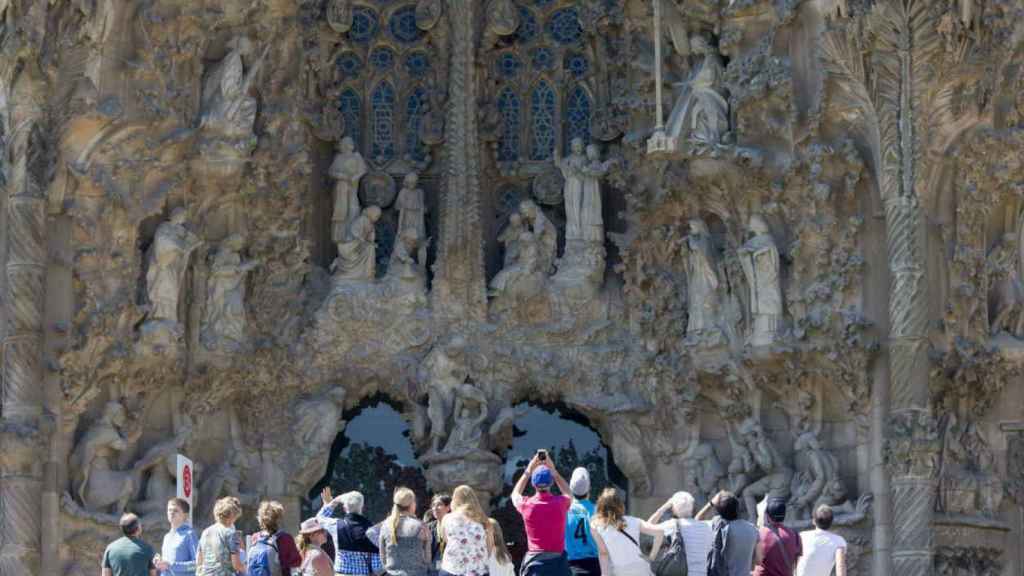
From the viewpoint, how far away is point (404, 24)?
26922 millimetres

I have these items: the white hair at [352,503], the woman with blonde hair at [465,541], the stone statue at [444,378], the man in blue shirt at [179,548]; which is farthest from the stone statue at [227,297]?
the woman with blonde hair at [465,541]

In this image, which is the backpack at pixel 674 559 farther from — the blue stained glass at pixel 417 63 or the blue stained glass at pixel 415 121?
the blue stained glass at pixel 417 63

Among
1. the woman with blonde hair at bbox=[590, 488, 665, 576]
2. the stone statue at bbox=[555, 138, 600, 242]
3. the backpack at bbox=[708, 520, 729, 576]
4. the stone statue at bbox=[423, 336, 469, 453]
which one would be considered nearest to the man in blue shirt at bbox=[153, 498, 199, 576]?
the woman with blonde hair at bbox=[590, 488, 665, 576]

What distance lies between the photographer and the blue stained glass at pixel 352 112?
26.7 metres

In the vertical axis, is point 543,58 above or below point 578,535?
above

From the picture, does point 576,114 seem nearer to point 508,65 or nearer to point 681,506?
point 508,65

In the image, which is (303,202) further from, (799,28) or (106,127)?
(799,28)

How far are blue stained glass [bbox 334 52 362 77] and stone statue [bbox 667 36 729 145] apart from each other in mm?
3814

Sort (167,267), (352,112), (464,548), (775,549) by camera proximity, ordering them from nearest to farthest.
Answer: (775,549), (464,548), (167,267), (352,112)

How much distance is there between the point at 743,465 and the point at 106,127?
7.34 meters

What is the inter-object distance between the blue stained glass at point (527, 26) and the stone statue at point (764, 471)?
512 centimetres

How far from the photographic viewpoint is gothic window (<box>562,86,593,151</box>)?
26.6m

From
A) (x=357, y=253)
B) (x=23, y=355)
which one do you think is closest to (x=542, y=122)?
(x=357, y=253)

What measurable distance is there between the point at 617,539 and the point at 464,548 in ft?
3.66
